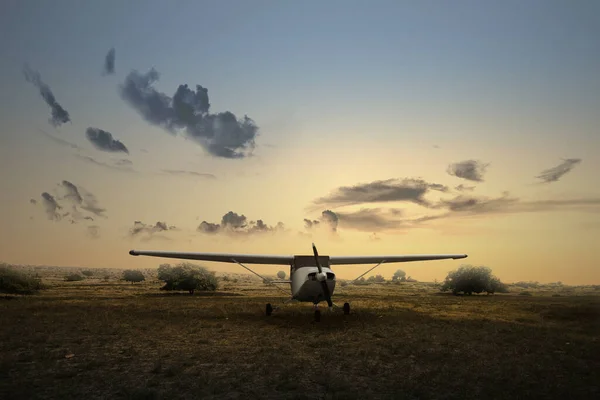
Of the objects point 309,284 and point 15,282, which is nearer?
point 309,284

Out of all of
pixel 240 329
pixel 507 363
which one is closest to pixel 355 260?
pixel 240 329

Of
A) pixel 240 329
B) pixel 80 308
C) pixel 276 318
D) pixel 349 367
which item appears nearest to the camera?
pixel 349 367

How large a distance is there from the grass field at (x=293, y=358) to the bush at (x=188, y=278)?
2437 cm

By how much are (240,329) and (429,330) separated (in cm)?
833

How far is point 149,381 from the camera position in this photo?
8961 mm

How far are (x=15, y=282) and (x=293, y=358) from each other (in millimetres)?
33485

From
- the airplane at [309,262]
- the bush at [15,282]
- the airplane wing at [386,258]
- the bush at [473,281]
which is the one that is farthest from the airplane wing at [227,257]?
the bush at [473,281]

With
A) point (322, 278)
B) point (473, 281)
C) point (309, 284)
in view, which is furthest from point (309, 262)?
point (473, 281)

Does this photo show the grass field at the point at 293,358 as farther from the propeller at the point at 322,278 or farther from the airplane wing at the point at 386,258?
the airplane wing at the point at 386,258

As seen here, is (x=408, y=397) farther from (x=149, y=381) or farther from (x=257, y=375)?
(x=149, y=381)

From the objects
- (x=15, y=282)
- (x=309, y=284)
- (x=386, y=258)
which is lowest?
(x=15, y=282)

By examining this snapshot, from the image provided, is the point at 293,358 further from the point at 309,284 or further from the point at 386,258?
the point at 386,258

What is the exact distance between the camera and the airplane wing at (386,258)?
78.7ft

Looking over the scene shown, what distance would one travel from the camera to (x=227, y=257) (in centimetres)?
2305
